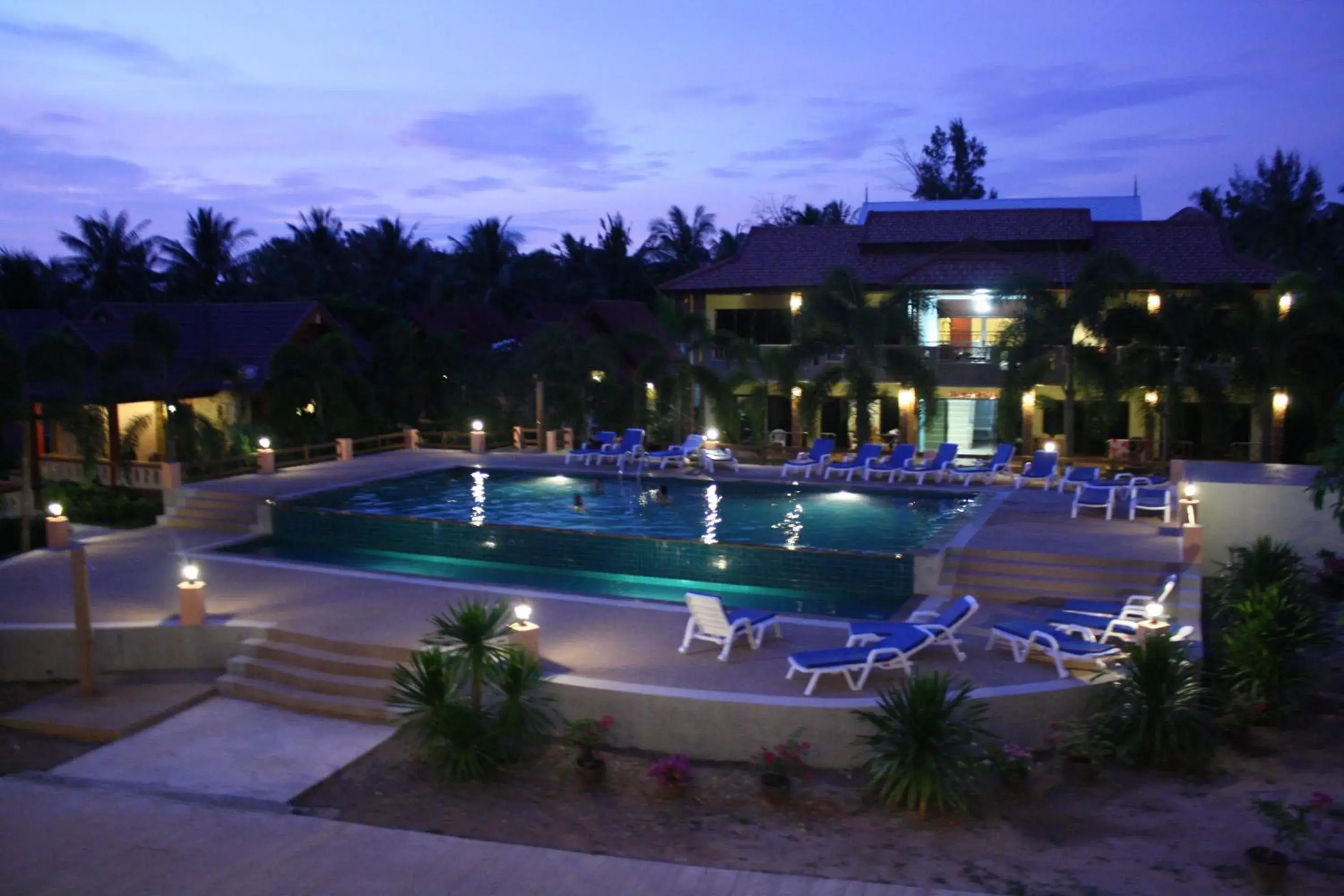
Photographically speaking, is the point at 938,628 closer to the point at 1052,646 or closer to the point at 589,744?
the point at 1052,646

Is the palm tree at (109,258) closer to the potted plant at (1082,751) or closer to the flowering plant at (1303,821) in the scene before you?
the potted plant at (1082,751)

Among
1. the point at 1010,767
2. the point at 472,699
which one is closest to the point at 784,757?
the point at 1010,767

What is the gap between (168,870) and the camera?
6277mm

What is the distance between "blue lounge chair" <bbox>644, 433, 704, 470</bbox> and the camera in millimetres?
23172

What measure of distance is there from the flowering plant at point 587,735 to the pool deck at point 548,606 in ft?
2.31

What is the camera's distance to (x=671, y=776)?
8047 millimetres

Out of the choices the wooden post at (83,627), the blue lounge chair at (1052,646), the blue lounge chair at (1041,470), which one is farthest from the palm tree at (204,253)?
the blue lounge chair at (1052,646)

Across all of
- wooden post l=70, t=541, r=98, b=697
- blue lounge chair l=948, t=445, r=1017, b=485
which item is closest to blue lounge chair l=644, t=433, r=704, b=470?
blue lounge chair l=948, t=445, r=1017, b=485

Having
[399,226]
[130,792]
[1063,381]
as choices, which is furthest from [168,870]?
[399,226]

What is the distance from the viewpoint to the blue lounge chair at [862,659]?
9.54 m

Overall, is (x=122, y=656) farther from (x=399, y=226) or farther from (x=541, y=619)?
(x=399, y=226)

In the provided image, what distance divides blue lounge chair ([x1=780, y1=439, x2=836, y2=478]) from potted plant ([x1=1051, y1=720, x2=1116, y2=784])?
13293mm

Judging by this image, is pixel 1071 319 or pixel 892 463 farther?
pixel 892 463

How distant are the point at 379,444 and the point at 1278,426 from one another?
19866 mm
